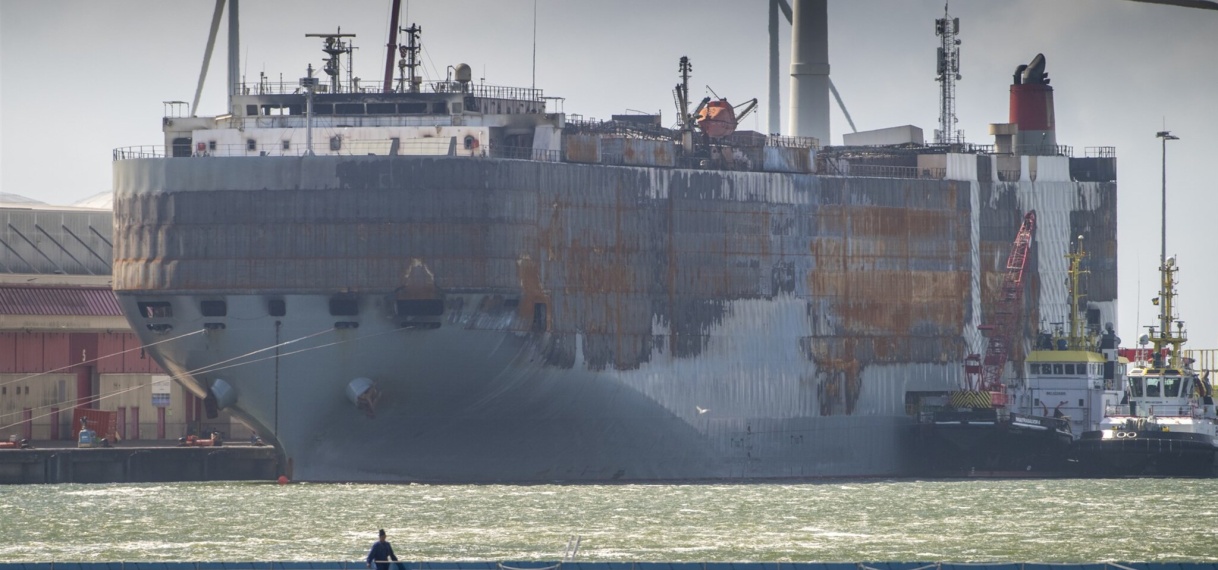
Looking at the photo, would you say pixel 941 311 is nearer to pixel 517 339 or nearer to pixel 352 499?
pixel 517 339

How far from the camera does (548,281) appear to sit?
8575 centimetres

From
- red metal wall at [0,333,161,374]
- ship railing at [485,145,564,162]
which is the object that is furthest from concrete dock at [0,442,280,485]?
ship railing at [485,145,564,162]

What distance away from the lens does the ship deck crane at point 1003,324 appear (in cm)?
10162

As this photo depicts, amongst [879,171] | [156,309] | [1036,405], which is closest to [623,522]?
[156,309]

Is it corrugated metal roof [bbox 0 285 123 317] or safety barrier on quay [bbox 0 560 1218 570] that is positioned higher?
corrugated metal roof [bbox 0 285 123 317]

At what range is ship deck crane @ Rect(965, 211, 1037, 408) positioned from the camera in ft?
333

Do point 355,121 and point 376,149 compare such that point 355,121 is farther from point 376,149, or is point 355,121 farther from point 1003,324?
point 1003,324

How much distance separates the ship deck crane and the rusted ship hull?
38.3 inches

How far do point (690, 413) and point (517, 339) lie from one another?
1094cm

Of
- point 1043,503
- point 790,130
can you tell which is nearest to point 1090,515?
point 1043,503

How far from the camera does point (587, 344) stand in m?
87.6

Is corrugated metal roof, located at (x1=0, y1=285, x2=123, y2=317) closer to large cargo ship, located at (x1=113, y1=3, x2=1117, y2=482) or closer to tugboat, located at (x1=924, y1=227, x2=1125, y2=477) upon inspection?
large cargo ship, located at (x1=113, y1=3, x2=1117, y2=482)

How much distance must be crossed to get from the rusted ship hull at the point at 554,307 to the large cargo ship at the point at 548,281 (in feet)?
0.30

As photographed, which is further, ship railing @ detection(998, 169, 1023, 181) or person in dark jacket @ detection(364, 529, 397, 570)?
ship railing @ detection(998, 169, 1023, 181)
